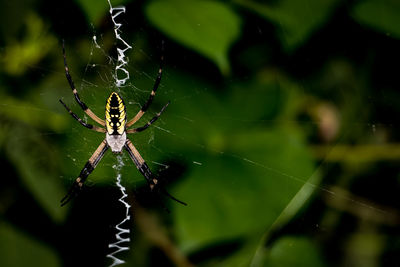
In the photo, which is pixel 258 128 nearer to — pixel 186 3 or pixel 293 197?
pixel 293 197

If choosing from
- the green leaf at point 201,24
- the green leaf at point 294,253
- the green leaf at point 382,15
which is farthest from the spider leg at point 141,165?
the green leaf at point 382,15

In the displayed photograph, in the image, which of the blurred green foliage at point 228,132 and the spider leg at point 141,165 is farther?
the spider leg at point 141,165

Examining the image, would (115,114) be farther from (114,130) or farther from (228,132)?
(228,132)

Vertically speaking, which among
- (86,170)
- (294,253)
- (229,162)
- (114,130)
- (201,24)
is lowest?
(294,253)

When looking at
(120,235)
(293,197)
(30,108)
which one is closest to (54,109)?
(30,108)

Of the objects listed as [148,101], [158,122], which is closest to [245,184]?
[158,122]

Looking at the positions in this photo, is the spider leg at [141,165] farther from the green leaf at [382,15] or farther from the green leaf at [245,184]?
the green leaf at [382,15]
